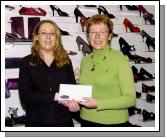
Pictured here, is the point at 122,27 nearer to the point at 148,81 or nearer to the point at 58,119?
the point at 148,81

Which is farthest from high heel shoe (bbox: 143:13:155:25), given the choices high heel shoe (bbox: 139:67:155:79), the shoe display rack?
high heel shoe (bbox: 139:67:155:79)

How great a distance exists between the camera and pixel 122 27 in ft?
7.80

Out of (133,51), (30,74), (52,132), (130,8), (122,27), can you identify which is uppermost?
(130,8)

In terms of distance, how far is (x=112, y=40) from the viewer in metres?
2.37

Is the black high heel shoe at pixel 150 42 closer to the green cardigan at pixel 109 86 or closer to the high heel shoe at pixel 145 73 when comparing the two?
the high heel shoe at pixel 145 73

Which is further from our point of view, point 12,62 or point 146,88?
point 146,88

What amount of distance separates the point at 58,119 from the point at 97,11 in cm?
95

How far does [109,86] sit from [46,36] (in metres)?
0.46

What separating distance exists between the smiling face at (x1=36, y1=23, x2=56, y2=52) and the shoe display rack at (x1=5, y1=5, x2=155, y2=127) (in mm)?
429

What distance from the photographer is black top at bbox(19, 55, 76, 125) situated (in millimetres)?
1688

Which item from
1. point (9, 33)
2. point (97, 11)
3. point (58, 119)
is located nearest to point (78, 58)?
point (97, 11)

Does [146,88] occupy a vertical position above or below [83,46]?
below

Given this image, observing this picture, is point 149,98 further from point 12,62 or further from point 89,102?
point 12,62

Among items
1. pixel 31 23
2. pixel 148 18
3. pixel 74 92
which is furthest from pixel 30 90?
pixel 148 18
